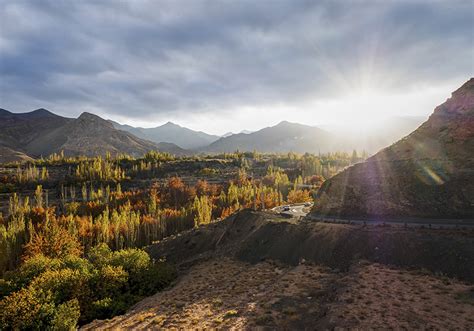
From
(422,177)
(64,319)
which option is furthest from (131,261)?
(422,177)

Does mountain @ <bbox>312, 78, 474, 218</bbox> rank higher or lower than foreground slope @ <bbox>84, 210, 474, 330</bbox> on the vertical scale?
higher

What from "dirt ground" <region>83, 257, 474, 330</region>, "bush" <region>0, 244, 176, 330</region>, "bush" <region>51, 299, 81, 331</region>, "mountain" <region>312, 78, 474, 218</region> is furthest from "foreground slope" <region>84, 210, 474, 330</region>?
"mountain" <region>312, 78, 474, 218</region>

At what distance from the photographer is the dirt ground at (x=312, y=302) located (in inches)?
931

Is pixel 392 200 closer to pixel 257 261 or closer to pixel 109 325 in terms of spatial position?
pixel 257 261

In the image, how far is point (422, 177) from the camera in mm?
45312

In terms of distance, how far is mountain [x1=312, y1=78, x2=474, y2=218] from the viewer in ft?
137

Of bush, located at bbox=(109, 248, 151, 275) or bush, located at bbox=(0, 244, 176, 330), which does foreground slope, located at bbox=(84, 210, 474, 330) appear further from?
bush, located at bbox=(109, 248, 151, 275)

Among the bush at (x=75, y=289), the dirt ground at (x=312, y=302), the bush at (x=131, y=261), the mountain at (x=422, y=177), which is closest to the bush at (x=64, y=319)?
the bush at (x=75, y=289)

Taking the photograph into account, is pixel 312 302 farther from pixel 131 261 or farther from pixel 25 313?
pixel 131 261

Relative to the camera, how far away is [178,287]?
138ft

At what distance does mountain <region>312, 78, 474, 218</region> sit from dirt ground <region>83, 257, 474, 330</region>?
14.4 m

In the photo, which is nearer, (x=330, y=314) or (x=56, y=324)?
(x=330, y=314)

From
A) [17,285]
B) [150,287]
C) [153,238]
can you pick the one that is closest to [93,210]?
[153,238]

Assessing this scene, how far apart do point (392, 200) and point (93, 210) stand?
106955 millimetres
